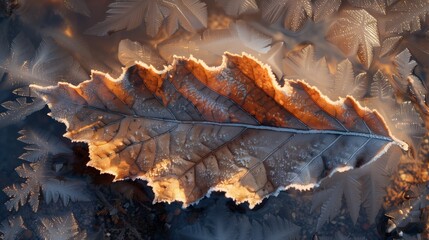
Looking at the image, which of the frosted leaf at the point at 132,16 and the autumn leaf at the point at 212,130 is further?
the frosted leaf at the point at 132,16

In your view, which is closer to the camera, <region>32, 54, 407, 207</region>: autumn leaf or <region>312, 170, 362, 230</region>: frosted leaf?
<region>32, 54, 407, 207</region>: autumn leaf

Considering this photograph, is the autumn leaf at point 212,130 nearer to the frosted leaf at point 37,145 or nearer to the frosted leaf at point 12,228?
the frosted leaf at point 37,145

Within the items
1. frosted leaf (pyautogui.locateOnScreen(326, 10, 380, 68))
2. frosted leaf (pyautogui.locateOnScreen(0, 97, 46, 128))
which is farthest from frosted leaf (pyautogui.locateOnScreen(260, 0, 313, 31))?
frosted leaf (pyautogui.locateOnScreen(0, 97, 46, 128))

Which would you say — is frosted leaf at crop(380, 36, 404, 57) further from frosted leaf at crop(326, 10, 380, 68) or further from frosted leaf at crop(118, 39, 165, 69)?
frosted leaf at crop(118, 39, 165, 69)

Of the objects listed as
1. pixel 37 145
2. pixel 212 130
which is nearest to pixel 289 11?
pixel 212 130

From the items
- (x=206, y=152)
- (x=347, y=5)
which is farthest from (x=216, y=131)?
(x=347, y=5)

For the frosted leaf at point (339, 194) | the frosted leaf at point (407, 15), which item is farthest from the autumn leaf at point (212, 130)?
the frosted leaf at point (407, 15)

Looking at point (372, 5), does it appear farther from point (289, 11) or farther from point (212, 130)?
point (212, 130)
